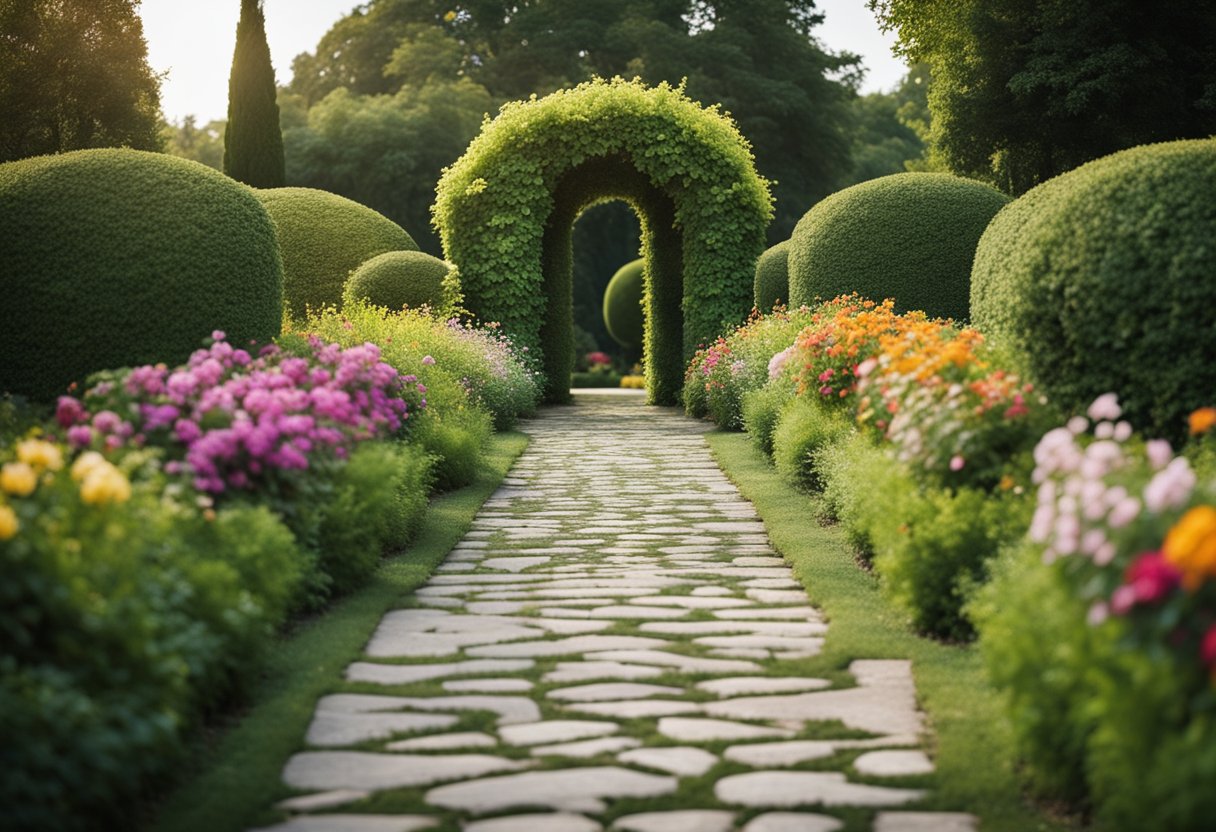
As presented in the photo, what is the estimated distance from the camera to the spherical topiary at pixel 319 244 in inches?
695

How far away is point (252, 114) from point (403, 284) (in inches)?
283

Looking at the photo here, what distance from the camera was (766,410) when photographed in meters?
11.2

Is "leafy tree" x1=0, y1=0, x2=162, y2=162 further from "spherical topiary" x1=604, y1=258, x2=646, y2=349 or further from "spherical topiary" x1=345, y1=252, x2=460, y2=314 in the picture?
"spherical topiary" x1=604, y1=258, x2=646, y2=349

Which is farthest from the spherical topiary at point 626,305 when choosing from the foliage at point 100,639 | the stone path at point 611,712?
the foliage at point 100,639

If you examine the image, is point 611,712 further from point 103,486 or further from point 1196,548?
point 1196,548

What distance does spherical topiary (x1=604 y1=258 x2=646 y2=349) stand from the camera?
30172mm

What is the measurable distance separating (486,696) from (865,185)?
429 inches

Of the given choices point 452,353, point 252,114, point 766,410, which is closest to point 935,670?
Result: point 766,410

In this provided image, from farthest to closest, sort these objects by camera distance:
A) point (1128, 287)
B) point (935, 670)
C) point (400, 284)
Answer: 1. point (400, 284)
2. point (1128, 287)
3. point (935, 670)

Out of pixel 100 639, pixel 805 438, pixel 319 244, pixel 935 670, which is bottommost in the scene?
pixel 935 670

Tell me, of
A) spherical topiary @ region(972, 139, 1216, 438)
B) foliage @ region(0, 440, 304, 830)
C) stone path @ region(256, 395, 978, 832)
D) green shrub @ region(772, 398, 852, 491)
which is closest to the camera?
foliage @ region(0, 440, 304, 830)

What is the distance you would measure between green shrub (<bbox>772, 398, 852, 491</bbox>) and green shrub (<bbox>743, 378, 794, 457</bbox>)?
102cm

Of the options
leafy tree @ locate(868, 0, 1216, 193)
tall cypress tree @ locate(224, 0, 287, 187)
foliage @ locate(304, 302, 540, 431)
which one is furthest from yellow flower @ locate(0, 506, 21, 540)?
tall cypress tree @ locate(224, 0, 287, 187)

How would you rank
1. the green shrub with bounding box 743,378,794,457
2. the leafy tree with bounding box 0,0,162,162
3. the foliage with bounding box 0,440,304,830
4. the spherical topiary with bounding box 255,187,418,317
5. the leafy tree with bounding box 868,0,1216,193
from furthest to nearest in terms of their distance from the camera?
the leafy tree with bounding box 0,0,162,162 < the leafy tree with bounding box 868,0,1216,193 < the spherical topiary with bounding box 255,187,418,317 < the green shrub with bounding box 743,378,794,457 < the foliage with bounding box 0,440,304,830
